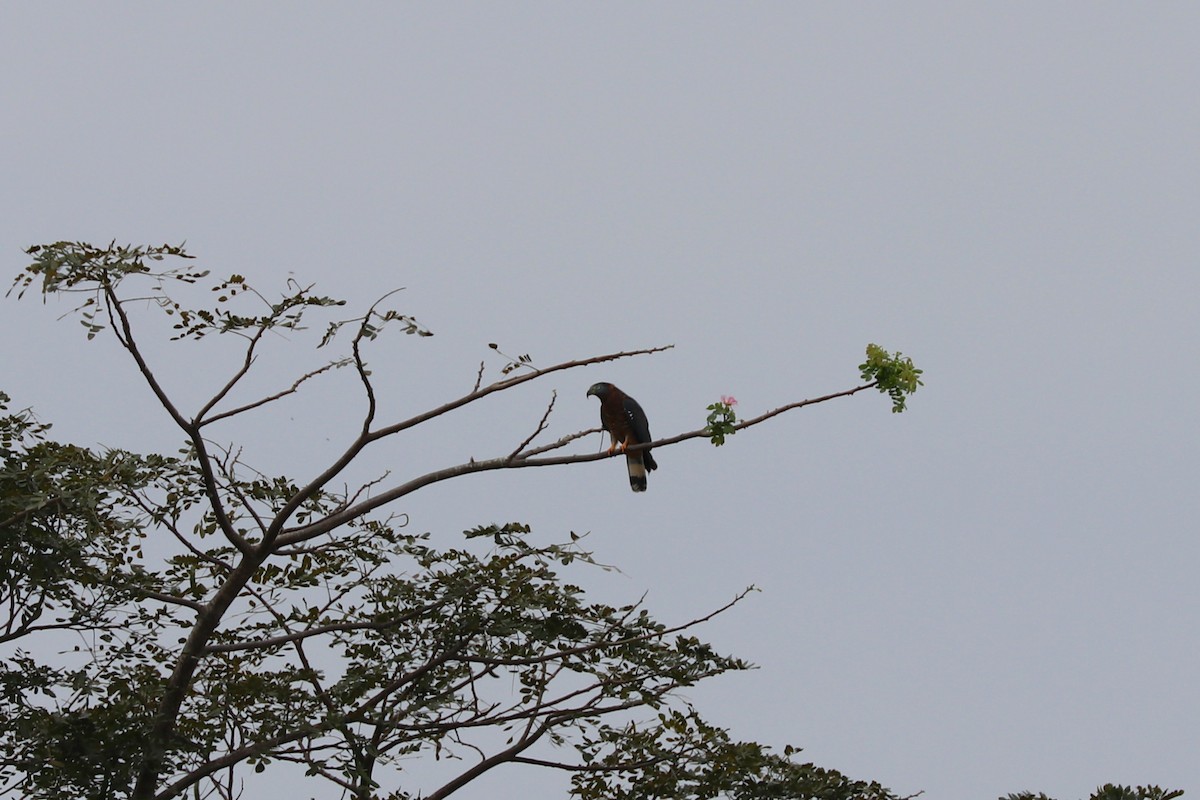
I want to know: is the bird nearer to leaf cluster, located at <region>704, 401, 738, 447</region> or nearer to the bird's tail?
the bird's tail

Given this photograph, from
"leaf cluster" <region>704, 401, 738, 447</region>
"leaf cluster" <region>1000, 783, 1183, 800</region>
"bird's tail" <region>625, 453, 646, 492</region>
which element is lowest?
"leaf cluster" <region>1000, 783, 1183, 800</region>

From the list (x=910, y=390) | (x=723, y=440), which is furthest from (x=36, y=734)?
(x=910, y=390)

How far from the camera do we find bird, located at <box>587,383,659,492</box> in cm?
941

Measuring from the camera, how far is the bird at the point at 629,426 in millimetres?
9406

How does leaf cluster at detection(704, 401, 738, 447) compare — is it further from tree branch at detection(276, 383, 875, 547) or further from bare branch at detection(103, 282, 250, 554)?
bare branch at detection(103, 282, 250, 554)

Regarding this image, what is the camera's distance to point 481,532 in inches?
361

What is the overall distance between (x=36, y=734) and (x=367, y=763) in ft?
7.23

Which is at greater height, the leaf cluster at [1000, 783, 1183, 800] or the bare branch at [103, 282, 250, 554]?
the bare branch at [103, 282, 250, 554]

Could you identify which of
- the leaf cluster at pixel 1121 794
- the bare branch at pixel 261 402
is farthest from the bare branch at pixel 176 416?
the leaf cluster at pixel 1121 794

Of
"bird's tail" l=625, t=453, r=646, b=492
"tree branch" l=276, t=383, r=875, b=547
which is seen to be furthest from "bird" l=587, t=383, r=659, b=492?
"tree branch" l=276, t=383, r=875, b=547

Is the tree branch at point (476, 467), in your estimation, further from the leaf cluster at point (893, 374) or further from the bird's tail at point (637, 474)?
the bird's tail at point (637, 474)

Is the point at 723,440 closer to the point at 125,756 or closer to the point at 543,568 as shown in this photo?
the point at 543,568

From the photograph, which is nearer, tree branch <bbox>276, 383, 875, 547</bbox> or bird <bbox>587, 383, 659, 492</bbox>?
tree branch <bbox>276, 383, 875, 547</bbox>

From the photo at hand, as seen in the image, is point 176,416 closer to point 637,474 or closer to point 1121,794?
point 637,474
